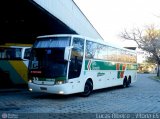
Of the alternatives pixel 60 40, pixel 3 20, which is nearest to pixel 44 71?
pixel 60 40

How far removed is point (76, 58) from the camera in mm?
13828

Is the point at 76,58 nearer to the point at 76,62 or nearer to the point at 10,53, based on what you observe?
the point at 76,62

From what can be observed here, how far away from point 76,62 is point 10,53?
203 inches

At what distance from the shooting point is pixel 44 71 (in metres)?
13.2

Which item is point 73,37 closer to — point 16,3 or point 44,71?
point 44,71

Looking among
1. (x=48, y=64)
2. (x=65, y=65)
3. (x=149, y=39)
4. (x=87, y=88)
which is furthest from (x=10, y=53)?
(x=149, y=39)

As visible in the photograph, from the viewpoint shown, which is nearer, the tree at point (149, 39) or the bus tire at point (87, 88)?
the bus tire at point (87, 88)

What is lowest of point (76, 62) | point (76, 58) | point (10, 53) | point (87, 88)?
point (87, 88)

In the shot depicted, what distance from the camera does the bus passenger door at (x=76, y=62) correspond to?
1340 cm

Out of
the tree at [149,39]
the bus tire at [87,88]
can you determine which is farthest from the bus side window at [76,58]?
the tree at [149,39]

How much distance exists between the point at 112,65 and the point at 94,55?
3253 mm

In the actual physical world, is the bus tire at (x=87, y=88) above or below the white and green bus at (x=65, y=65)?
below

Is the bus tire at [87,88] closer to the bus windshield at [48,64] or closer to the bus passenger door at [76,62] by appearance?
the bus passenger door at [76,62]

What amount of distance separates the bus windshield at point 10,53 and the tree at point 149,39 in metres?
33.3
